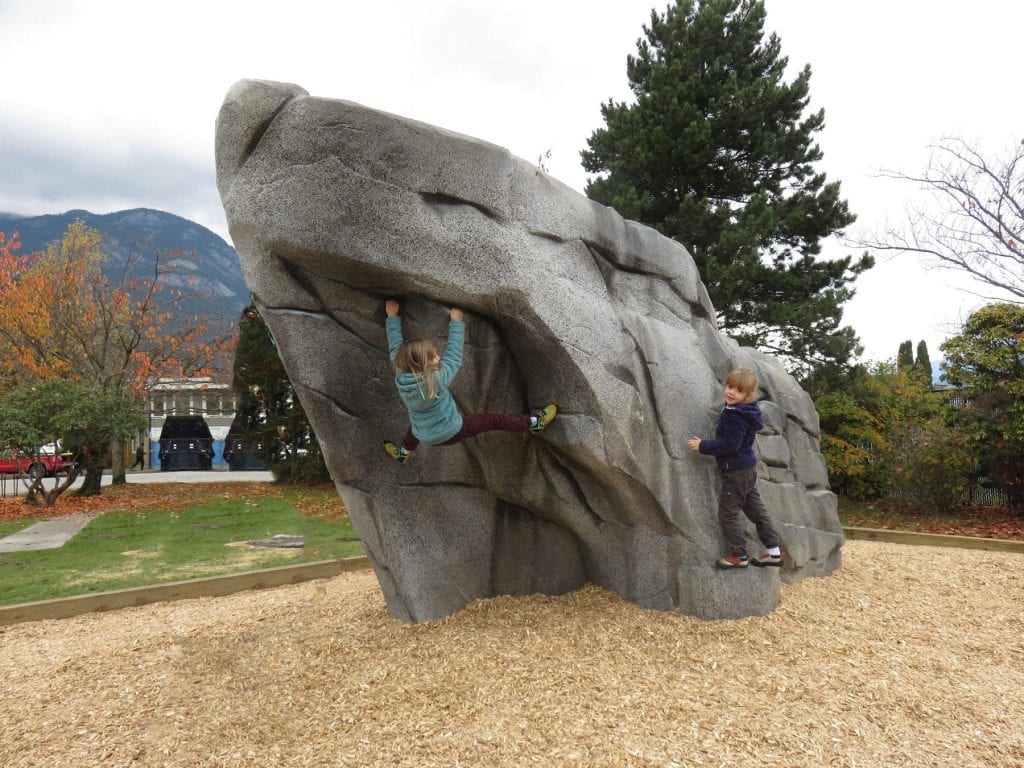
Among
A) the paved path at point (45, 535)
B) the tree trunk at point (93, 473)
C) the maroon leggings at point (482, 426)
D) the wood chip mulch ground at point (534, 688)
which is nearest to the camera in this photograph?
the wood chip mulch ground at point (534, 688)

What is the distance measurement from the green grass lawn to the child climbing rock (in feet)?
19.2

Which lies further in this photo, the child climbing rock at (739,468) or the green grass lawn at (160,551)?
the green grass lawn at (160,551)

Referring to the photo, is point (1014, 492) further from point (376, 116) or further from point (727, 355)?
point (376, 116)

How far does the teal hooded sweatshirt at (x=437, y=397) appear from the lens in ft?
13.8

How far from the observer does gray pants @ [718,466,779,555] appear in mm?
5141

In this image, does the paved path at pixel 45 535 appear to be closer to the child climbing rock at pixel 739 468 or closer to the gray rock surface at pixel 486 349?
the gray rock surface at pixel 486 349

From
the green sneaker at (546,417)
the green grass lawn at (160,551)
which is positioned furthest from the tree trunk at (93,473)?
the green sneaker at (546,417)

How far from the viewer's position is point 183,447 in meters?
30.0

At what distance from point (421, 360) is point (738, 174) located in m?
14.2

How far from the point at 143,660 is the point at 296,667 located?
4.39ft

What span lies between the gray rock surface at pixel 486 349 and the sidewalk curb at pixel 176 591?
9.51ft

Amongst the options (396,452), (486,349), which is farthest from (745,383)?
(396,452)

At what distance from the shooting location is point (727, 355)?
603cm

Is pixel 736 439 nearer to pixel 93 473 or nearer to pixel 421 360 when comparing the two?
pixel 421 360
